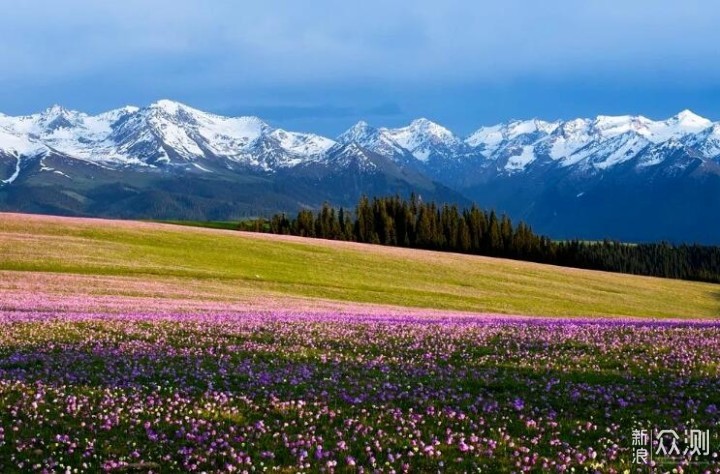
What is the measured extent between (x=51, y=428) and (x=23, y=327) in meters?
16.4

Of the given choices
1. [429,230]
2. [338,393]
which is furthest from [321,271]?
[429,230]

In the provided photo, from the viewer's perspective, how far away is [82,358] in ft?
66.4

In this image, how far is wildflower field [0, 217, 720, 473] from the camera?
11523 mm

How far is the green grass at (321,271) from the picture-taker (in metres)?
59.4

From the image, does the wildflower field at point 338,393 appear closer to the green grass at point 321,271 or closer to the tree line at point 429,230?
the green grass at point 321,271

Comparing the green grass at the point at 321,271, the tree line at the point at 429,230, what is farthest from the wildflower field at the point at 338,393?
the tree line at the point at 429,230

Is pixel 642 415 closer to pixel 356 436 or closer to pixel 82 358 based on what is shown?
pixel 356 436

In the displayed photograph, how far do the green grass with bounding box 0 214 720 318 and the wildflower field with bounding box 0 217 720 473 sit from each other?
25387 millimetres

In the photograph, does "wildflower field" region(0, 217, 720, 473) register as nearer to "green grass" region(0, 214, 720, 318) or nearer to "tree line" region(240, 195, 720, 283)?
"green grass" region(0, 214, 720, 318)

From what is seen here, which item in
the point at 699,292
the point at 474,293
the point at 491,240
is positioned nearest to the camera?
the point at 474,293

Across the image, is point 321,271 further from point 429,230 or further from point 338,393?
point 429,230

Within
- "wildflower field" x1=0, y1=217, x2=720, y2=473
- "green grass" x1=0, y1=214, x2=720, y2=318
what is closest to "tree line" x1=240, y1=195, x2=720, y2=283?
"green grass" x1=0, y1=214, x2=720, y2=318

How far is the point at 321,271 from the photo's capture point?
230 feet

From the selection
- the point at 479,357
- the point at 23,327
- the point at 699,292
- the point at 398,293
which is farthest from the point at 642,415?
the point at 699,292
